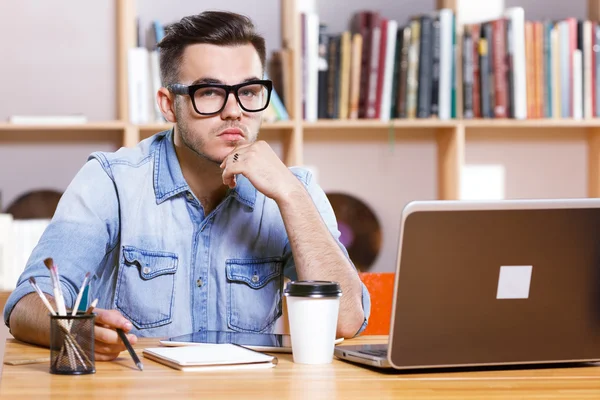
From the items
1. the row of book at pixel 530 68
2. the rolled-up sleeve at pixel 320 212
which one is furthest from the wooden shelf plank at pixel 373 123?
the rolled-up sleeve at pixel 320 212

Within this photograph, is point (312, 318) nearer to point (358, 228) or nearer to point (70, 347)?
point (70, 347)

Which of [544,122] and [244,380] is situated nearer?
[244,380]

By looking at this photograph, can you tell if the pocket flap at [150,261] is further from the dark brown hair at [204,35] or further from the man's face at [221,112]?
the dark brown hair at [204,35]

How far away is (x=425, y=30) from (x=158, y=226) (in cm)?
163

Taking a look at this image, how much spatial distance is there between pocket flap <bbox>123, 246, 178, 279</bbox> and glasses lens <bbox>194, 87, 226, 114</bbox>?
0.32 meters

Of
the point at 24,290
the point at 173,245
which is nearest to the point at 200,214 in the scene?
the point at 173,245

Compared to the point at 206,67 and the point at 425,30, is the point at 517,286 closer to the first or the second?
the point at 206,67

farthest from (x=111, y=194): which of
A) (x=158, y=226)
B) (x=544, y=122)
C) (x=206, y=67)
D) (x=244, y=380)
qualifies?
(x=544, y=122)

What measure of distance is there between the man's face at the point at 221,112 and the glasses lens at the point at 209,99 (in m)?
0.02

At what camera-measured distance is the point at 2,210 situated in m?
3.16

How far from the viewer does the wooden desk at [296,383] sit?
1.07 meters

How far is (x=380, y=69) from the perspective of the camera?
3.15m

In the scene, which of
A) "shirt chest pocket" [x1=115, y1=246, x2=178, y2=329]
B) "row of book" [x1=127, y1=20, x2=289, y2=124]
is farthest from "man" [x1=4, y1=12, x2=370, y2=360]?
"row of book" [x1=127, y1=20, x2=289, y2=124]

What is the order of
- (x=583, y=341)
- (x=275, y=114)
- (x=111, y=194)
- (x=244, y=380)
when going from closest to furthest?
(x=244, y=380)
(x=583, y=341)
(x=111, y=194)
(x=275, y=114)
